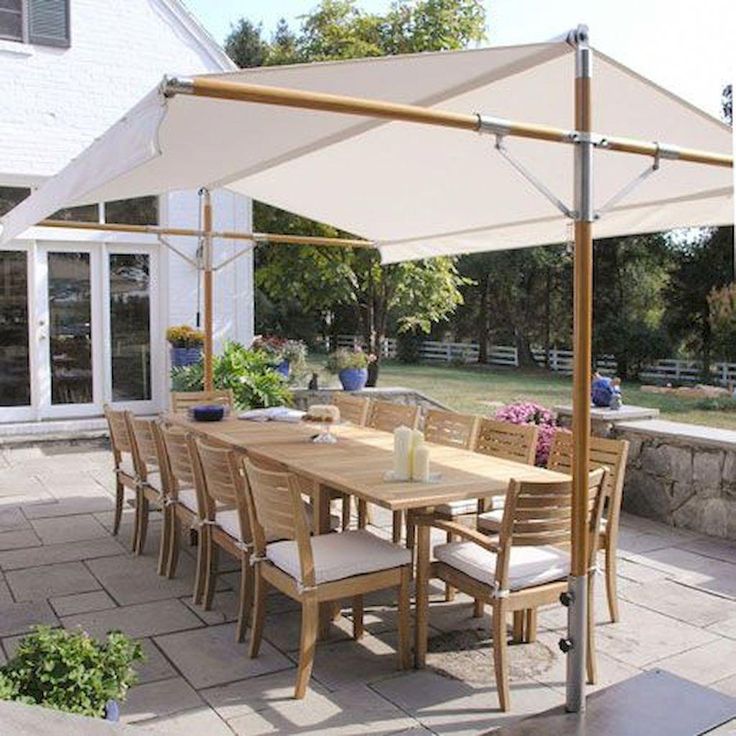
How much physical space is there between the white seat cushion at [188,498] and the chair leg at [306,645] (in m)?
1.48

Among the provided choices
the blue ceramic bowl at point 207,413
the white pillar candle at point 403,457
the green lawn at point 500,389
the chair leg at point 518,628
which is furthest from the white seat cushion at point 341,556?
the green lawn at point 500,389

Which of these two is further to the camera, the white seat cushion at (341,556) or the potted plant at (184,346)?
the potted plant at (184,346)

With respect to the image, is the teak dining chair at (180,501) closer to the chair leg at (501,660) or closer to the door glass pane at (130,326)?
the chair leg at (501,660)

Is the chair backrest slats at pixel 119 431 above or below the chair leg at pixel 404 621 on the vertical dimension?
above

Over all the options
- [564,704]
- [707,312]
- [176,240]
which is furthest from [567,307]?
[564,704]

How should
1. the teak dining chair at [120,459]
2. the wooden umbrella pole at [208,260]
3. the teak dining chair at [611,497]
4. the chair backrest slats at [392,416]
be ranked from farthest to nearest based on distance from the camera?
the wooden umbrella pole at [208,260] → the chair backrest slats at [392,416] → the teak dining chair at [120,459] → the teak dining chair at [611,497]

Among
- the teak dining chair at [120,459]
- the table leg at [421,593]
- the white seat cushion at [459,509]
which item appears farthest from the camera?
the teak dining chair at [120,459]

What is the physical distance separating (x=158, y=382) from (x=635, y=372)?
1433 centimetres

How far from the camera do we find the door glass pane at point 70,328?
9.43m

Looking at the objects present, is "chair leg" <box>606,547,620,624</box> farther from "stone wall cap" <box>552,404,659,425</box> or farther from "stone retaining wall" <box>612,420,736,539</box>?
"stone wall cap" <box>552,404,659,425</box>

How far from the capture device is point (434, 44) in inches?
425

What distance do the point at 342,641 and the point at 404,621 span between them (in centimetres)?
48

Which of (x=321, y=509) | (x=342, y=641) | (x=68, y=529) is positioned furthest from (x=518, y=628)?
(x=68, y=529)

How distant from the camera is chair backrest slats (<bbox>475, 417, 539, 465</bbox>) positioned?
4.79 meters
